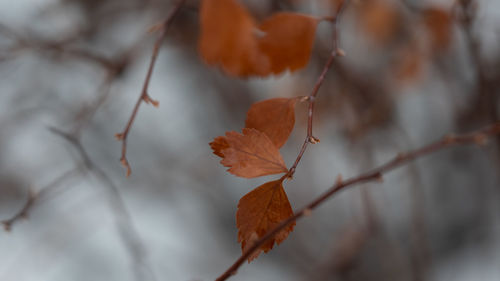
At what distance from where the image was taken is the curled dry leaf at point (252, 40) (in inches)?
9.3

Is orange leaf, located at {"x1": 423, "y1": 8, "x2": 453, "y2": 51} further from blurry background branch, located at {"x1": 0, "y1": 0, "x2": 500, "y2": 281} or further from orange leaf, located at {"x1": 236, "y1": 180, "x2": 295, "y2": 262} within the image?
orange leaf, located at {"x1": 236, "y1": 180, "x2": 295, "y2": 262}

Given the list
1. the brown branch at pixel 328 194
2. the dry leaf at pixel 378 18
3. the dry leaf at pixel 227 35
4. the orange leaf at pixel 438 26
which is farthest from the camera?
the dry leaf at pixel 378 18

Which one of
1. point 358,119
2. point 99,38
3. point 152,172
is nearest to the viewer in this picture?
point 358,119

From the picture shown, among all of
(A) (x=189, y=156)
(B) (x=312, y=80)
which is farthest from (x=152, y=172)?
(B) (x=312, y=80)

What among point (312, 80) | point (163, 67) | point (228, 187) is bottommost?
point (228, 187)

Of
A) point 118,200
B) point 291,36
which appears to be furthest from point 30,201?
point 291,36

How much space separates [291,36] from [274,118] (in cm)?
7

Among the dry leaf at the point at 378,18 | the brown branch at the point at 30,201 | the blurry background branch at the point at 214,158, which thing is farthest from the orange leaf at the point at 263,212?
→ the dry leaf at the point at 378,18

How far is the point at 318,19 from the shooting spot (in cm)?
24

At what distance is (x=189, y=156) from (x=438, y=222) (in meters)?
0.56

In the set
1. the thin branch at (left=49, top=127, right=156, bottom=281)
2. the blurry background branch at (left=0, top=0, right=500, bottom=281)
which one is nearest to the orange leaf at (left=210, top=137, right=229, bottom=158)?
the thin branch at (left=49, top=127, right=156, bottom=281)

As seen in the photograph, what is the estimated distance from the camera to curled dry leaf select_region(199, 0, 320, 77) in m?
0.24

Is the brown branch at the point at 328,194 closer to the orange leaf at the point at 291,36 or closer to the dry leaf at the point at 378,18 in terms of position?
the orange leaf at the point at 291,36

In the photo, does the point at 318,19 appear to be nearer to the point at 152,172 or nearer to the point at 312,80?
the point at 312,80
